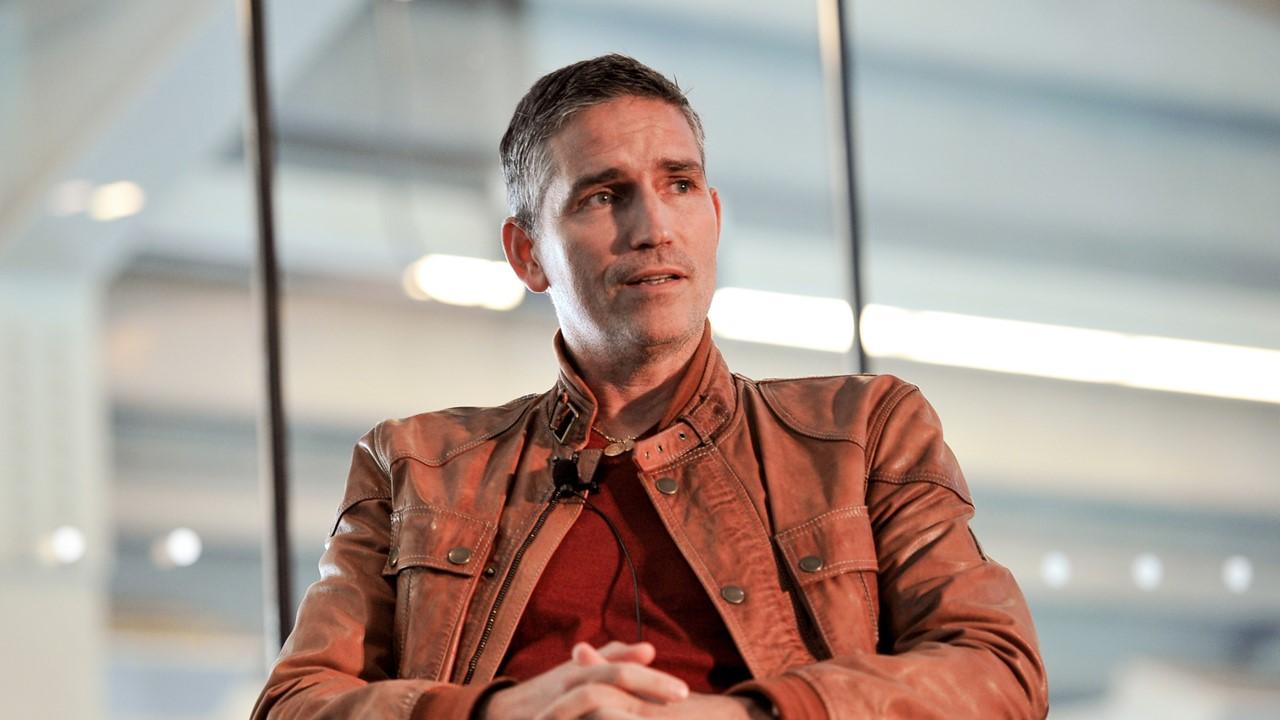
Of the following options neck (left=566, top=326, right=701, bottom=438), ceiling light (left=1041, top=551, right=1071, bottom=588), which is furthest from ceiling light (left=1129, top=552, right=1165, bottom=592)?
neck (left=566, top=326, right=701, bottom=438)

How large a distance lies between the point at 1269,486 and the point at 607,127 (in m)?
1.64

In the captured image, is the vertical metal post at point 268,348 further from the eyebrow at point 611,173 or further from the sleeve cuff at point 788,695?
the sleeve cuff at point 788,695

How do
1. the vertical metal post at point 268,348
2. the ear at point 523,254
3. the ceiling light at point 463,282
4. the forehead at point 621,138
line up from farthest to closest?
1. the ceiling light at point 463,282
2. the vertical metal post at point 268,348
3. the ear at point 523,254
4. the forehead at point 621,138

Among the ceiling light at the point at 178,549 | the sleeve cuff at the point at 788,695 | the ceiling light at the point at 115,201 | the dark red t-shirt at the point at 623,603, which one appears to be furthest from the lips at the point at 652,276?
the ceiling light at the point at 115,201

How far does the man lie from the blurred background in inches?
51.4

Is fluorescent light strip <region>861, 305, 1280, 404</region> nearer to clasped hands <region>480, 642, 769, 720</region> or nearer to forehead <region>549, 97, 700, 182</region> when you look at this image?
forehead <region>549, 97, 700, 182</region>

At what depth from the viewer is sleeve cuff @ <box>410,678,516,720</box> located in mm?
1614

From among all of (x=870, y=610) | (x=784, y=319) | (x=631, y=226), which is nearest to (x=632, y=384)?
(x=631, y=226)

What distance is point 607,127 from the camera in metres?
2.00

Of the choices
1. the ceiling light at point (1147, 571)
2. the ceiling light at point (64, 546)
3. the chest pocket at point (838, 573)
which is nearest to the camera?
the chest pocket at point (838, 573)

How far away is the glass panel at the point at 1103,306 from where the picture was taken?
3018 millimetres

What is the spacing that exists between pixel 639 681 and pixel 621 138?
2.48ft

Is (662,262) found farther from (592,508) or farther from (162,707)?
(162,707)

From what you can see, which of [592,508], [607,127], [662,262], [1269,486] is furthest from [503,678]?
[1269,486]
